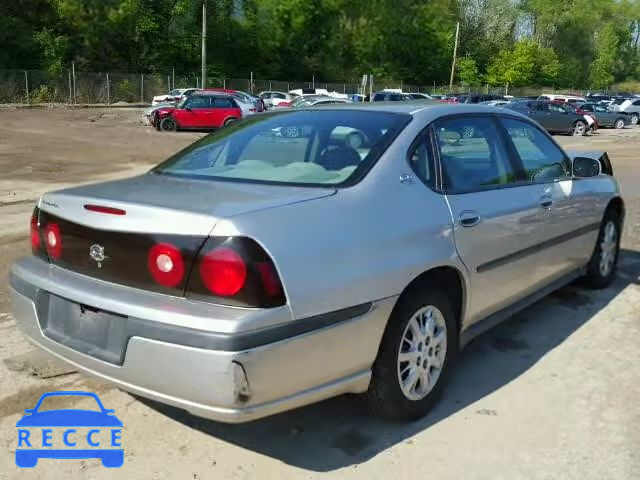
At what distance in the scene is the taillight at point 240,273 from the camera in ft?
8.20

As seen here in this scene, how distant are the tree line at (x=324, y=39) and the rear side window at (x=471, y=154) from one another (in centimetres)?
4910

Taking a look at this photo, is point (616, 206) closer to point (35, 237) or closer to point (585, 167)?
point (585, 167)

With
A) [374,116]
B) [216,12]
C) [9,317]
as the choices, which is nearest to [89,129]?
[9,317]

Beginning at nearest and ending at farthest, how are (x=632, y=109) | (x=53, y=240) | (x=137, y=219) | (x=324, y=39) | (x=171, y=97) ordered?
1. (x=137, y=219)
2. (x=53, y=240)
3. (x=171, y=97)
4. (x=632, y=109)
5. (x=324, y=39)

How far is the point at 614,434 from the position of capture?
328 cm

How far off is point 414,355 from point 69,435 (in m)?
1.72

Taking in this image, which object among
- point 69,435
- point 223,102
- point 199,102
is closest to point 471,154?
point 69,435

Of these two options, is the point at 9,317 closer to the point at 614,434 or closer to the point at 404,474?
the point at 404,474

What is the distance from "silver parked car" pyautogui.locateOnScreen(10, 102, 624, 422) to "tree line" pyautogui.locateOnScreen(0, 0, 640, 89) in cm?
4911

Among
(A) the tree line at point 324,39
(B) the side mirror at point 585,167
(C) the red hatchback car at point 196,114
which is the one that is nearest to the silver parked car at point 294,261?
(B) the side mirror at point 585,167

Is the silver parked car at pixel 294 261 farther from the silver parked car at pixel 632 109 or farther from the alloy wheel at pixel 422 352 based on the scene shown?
the silver parked car at pixel 632 109

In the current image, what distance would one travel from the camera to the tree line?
4897 cm

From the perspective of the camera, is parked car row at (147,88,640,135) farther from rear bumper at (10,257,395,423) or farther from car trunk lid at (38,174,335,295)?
rear bumper at (10,257,395,423)

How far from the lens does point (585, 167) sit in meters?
4.71
